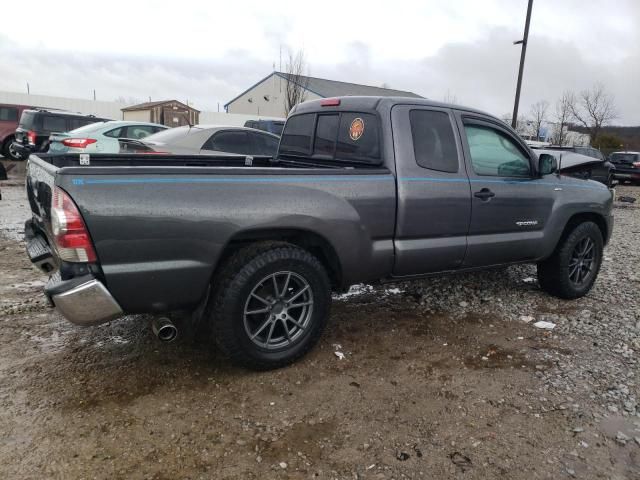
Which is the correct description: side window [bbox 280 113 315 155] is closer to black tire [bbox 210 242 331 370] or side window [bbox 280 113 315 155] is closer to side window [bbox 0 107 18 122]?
black tire [bbox 210 242 331 370]

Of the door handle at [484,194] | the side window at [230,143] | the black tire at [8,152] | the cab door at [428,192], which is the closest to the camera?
the cab door at [428,192]

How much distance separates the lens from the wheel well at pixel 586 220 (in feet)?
16.0

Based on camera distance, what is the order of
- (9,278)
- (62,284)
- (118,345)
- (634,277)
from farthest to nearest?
(634,277), (9,278), (118,345), (62,284)

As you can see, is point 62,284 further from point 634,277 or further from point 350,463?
point 634,277

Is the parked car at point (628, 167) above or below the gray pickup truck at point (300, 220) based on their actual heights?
above

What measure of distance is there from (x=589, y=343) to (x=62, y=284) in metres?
3.90

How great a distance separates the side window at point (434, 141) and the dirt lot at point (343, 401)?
143cm

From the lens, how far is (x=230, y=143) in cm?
805

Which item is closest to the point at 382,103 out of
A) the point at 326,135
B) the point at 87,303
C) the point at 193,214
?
the point at 326,135

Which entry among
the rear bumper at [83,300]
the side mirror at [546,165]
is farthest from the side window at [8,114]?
the side mirror at [546,165]

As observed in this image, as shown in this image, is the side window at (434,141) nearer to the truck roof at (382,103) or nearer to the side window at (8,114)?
the truck roof at (382,103)

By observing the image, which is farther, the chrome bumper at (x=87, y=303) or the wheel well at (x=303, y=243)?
the wheel well at (x=303, y=243)

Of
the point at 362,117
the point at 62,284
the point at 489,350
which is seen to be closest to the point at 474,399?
the point at 489,350

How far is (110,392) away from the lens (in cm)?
296
